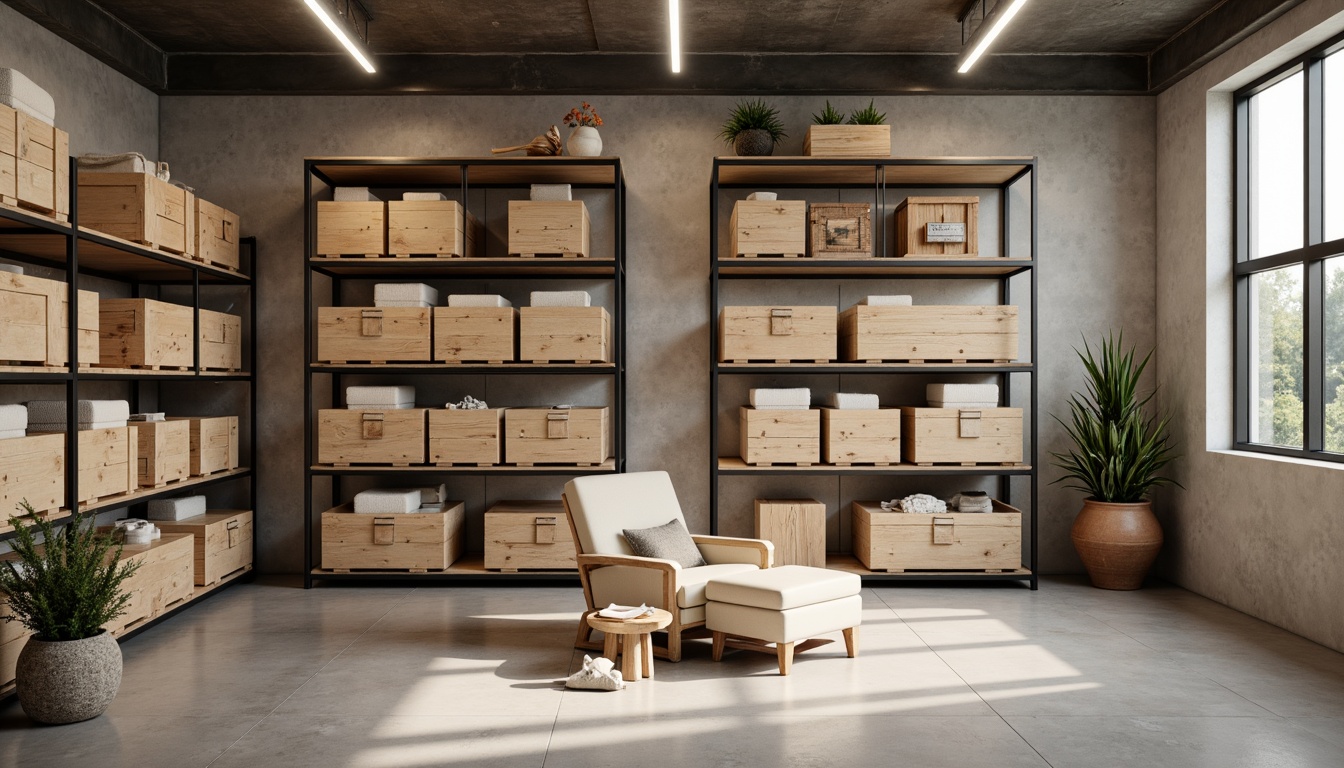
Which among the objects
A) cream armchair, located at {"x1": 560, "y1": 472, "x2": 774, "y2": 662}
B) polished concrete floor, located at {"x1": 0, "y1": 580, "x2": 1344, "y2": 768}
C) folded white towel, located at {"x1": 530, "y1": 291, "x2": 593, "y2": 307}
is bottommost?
polished concrete floor, located at {"x1": 0, "y1": 580, "x2": 1344, "y2": 768}

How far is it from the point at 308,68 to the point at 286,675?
4.33 m

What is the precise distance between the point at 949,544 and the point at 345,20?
4939 millimetres

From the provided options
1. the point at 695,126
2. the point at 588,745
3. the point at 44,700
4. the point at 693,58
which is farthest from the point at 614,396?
the point at 44,700

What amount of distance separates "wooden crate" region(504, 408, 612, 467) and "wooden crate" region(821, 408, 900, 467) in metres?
1.58

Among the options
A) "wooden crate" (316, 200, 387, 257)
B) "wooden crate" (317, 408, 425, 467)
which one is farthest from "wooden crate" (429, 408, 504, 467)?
"wooden crate" (316, 200, 387, 257)

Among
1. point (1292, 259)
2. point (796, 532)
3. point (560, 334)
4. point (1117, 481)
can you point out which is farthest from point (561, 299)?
point (1292, 259)

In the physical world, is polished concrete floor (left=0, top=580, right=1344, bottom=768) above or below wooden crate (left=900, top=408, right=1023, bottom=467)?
below

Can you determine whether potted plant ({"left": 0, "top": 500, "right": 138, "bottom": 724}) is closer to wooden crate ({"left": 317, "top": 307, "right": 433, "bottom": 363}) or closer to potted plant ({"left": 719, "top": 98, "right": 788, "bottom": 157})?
wooden crate ({"left": 317, "top": 307, "right": 433, "bottom": 363})

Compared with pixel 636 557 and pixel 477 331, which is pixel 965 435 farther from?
pixel 477 331

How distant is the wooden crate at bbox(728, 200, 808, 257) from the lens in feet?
19.4

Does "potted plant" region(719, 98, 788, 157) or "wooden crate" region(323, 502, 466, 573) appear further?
"potted plant" region(719, 98, 788, 157)

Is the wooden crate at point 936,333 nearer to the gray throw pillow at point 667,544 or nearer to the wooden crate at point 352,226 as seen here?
the gray throw pillow at point 667,544

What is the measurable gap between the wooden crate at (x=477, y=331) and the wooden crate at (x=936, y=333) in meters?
2.35

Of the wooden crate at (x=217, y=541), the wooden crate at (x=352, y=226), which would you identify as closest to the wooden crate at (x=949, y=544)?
the wooden crate at (x=352, y=226)
